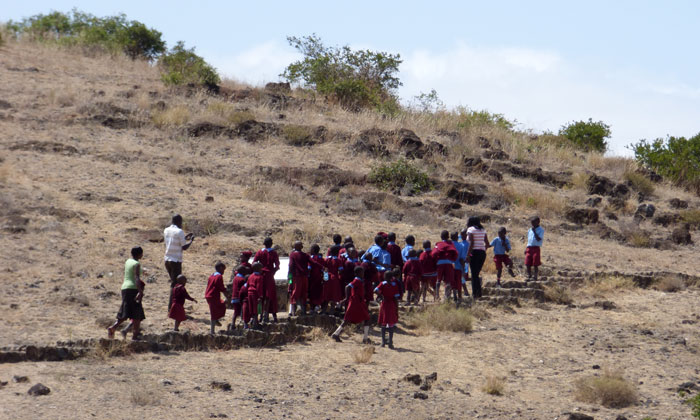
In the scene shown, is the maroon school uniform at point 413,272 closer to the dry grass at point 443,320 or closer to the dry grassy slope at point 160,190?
the dry grass at point 443,320

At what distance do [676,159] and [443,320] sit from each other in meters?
Answer: 21.5

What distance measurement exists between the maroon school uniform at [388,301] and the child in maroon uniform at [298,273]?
1.32m

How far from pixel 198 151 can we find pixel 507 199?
9385 millimetres

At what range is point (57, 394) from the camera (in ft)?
31.2

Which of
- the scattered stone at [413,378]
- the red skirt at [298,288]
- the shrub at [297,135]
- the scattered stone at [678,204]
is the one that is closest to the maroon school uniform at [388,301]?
the red skirt at [298,288]

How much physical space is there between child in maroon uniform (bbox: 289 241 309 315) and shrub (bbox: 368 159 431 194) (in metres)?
12.1

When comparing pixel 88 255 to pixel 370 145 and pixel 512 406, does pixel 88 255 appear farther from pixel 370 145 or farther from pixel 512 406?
pixel 370 145

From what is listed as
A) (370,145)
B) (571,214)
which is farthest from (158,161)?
(571,214)

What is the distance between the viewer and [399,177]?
25875mm

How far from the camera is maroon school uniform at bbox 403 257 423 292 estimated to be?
15.1 meters

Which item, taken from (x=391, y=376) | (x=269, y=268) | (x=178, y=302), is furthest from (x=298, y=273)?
(x=391, y=376)

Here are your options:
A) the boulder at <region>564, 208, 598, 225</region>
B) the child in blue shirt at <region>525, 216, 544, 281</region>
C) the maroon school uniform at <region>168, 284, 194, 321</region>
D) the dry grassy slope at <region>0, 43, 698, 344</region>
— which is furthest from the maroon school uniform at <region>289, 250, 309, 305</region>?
the boulder at <region>564, 208, 598, 225</region>

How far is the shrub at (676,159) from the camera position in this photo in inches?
1247

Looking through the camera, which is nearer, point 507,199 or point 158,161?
point 158,161
